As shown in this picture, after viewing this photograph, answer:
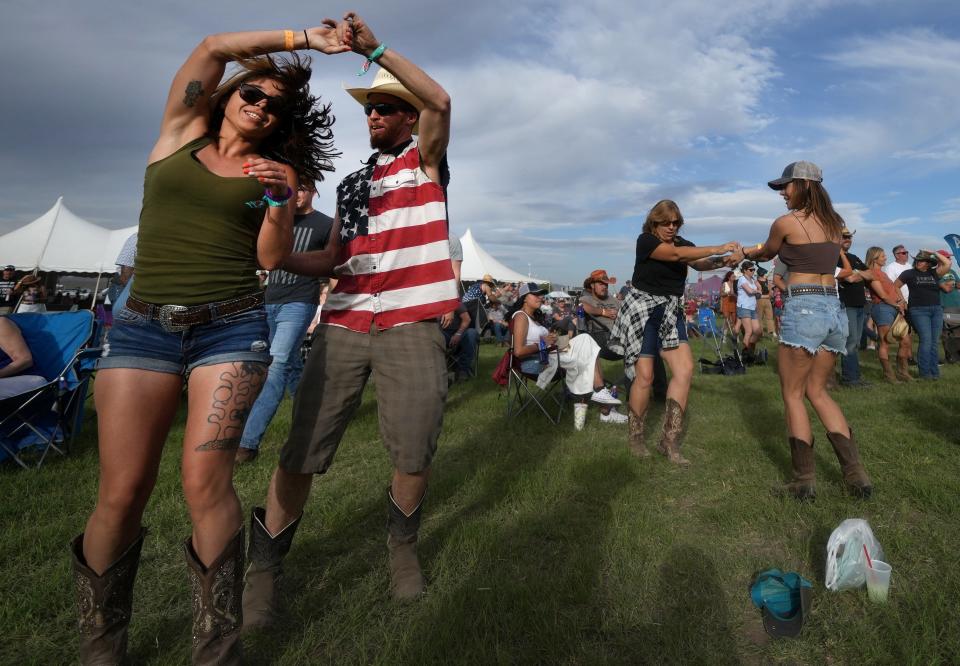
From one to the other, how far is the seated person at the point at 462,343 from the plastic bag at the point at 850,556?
6246 millimetres

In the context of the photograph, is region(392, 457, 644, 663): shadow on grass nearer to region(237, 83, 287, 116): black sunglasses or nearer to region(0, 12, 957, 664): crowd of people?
→ region(0, 12, 957, 664): crowd of people

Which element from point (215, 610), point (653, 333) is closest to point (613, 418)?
point (653, 333)

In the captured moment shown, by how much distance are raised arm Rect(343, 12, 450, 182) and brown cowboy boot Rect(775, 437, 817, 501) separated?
9.43ft

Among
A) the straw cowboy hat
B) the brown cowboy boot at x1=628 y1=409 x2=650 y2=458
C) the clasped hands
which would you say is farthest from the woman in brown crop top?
the clasped hands

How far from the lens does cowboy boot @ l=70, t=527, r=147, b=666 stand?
1.83 m

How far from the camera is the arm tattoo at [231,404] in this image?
5.95 feet

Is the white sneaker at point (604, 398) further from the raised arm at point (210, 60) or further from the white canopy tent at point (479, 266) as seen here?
the white canopy tent at point (479, 266)

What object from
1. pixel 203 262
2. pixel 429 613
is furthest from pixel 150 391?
pixel 429 613

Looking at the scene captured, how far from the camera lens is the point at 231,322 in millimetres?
1889

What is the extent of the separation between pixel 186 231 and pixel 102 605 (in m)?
1.22

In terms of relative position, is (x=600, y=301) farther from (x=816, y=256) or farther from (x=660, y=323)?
(x=816, y=256)

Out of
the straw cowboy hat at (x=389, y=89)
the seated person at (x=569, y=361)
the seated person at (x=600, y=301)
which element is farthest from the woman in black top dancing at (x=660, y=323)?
the seated person at (x=600, y=301)

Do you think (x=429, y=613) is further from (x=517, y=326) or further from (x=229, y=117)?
(x=517, y=326)

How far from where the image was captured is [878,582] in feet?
8.04
